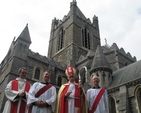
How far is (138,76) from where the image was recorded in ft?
48.3

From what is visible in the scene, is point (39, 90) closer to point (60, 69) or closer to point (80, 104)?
point (80, 104)

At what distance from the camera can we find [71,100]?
209 inches

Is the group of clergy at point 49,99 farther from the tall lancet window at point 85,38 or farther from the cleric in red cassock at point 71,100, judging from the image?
the tall lancet window at point 85,38

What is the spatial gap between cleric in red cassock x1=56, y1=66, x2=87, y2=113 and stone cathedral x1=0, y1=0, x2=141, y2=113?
30.0 ft

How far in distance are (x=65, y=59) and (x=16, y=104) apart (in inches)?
1018

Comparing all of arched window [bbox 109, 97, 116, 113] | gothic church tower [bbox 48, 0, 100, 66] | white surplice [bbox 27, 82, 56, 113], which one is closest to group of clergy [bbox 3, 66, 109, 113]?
white surplice [bbox 27, 82, 56, 113]

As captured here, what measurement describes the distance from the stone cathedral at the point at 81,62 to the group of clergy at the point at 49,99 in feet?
28.8

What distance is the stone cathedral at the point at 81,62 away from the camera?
14.7 metres

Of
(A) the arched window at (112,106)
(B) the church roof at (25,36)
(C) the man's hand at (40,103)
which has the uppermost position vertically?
(B) the church roof at (25,36)

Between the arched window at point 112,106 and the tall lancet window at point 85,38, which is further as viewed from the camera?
the tall lancet window at point 85,38

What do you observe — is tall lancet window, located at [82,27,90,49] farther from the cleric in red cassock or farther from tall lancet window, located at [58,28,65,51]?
the cleric in red cassock

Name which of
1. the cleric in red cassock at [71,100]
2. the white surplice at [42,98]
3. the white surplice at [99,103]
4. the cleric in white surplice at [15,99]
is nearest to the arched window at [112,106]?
the white surplice at [99,103]

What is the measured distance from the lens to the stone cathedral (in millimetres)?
14680

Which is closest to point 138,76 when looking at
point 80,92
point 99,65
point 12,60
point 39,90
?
point 99,65
